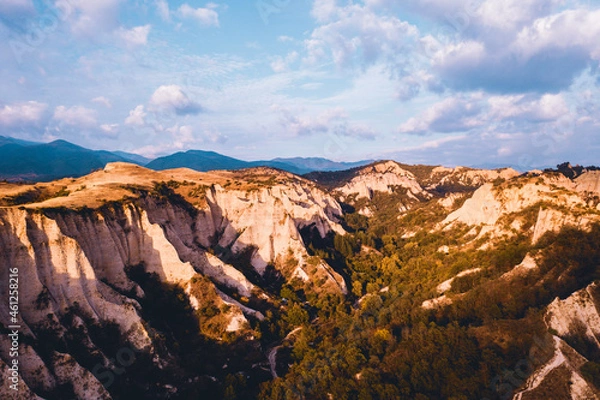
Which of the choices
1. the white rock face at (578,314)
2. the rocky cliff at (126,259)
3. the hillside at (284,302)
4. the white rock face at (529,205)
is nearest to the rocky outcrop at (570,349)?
the white rock face at (578,314)

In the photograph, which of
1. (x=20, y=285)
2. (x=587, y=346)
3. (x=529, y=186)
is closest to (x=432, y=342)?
(x=587, y=346)

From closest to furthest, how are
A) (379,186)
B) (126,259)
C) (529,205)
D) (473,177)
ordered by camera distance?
(126,259) < (529,205) < (379,186) < (473,177)

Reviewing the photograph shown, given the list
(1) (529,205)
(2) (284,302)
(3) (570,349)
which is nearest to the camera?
(3) (570,349)

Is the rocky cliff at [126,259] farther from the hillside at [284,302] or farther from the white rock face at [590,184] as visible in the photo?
the white rock face at [590,184]

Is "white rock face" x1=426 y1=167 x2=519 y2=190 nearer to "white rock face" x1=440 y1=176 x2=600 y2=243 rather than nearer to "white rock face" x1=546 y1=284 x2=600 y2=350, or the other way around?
"white rock face" x1=440 y1=176 x2=600 y2=243

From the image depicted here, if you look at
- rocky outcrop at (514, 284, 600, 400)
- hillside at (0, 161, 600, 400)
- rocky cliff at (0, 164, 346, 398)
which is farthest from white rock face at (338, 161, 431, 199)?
rocky outcrop at (514, 284, 600, 400)

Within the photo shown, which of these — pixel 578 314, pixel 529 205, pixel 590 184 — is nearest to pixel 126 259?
pixel 578 314

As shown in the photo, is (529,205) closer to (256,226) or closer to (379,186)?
(256,226)

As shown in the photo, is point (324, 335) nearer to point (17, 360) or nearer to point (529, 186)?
point (17, 360)
